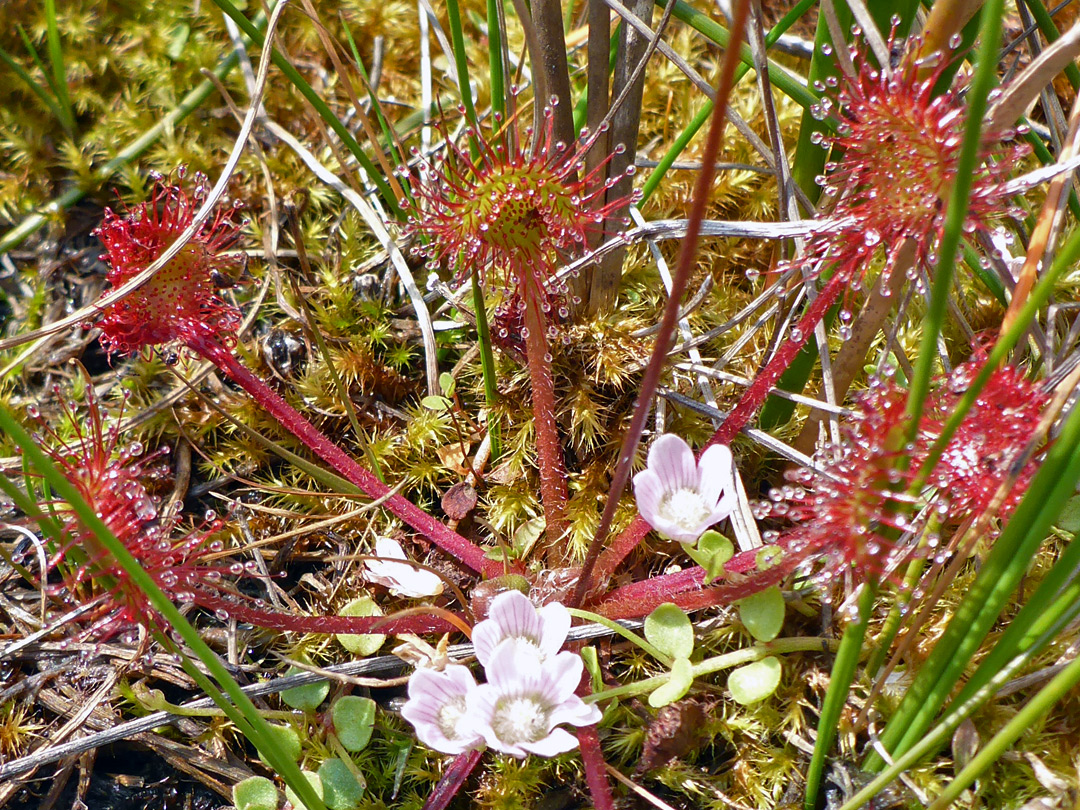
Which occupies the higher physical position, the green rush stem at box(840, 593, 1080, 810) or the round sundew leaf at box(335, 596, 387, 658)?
the green rush stem at box(840, 593, 1080, 810)

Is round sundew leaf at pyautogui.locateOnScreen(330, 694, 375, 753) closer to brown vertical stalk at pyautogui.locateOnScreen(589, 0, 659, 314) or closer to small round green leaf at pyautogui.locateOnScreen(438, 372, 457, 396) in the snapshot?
small round green leaf at pyautogui.locateOnScreen(438, 372, 457, 396)

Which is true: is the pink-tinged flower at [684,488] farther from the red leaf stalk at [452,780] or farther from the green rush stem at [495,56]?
the green rush stem at [495,56]

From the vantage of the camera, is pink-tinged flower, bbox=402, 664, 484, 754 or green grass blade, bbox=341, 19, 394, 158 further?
green grass blade, bbox=341, 19, 394, 158

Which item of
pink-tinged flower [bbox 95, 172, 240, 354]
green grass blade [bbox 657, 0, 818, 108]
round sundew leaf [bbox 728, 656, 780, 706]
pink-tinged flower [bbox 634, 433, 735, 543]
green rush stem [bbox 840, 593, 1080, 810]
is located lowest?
round sundew leaf [bbox 728, 656, 780, 706]

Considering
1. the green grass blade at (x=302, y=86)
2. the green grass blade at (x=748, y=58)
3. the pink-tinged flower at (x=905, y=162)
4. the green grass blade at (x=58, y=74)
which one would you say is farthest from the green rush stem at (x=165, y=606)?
the green grass blade at (x=58, y=74)

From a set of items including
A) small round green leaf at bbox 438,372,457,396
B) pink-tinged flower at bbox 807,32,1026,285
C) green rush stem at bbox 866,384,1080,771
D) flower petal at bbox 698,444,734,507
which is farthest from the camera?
small round green leaf at bbox 438,372,457,396

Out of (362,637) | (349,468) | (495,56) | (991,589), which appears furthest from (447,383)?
(991,589)

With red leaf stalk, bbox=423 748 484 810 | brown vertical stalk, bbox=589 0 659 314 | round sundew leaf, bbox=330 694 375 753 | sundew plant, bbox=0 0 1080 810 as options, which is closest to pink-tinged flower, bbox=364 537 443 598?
sundew plant, bbox=0 0 1080 810

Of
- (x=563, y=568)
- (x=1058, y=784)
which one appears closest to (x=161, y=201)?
(x=563, y=568)

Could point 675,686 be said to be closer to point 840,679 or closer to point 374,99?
point 840,679
